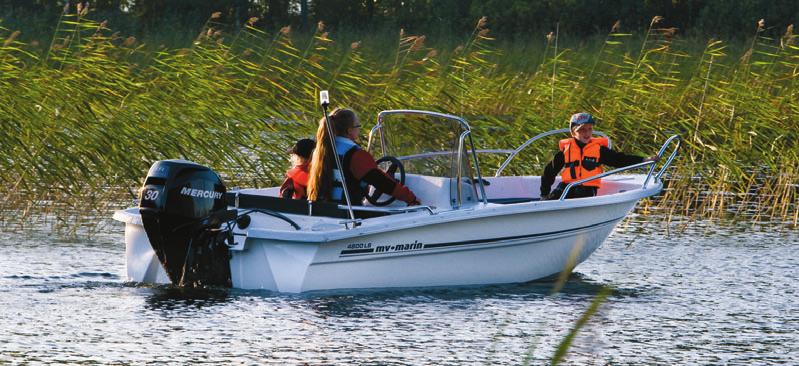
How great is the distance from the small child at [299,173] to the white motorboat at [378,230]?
0.40 metres

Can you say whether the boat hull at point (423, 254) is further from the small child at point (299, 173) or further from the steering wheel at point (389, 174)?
the small child at point (299, 173)

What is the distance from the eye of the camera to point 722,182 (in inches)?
528

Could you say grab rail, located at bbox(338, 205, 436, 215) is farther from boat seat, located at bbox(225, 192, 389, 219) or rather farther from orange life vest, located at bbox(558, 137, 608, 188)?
orange life vest, located at bbox(558, 137, 608, 188)

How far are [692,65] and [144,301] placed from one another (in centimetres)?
1099

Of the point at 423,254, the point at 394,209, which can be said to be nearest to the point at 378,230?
the point at 394,209

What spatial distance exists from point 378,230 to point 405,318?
0.78m

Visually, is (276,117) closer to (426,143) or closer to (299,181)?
(426,143)

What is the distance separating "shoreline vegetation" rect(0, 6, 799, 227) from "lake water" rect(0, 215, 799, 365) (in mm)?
1735

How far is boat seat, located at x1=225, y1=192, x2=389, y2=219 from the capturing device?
9.00 m

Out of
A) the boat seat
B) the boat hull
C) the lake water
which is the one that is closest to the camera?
the lake water

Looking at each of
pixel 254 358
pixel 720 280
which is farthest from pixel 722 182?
pixel 254 358

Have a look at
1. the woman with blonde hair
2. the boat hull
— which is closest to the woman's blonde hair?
the woman with blonde hair

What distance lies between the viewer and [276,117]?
13.3 m

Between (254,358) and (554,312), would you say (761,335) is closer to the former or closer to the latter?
(554,312)
